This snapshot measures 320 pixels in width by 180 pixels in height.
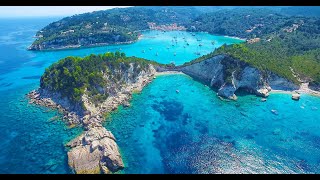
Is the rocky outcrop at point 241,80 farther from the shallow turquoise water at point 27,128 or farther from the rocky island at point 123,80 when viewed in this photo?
the shallow turquoise water at point 27,128

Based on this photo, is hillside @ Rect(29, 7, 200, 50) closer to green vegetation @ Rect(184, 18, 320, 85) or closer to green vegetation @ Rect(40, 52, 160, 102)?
green vegetation @ Rect(40, 52, 160, 102)

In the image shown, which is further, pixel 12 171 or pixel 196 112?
pixel 196 112

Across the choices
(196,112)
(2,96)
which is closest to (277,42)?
(196,112)

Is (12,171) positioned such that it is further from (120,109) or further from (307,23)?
(307,23)

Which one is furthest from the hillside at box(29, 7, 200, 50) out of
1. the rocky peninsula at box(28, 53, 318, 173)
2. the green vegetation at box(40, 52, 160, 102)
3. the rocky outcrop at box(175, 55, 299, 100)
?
the rocky outcrop at box(175, 55, 299, 100)

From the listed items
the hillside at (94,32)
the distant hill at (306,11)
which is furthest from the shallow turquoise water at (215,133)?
the distant hill at (306,11)

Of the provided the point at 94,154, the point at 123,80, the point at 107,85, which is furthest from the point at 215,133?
the point at 123,80
